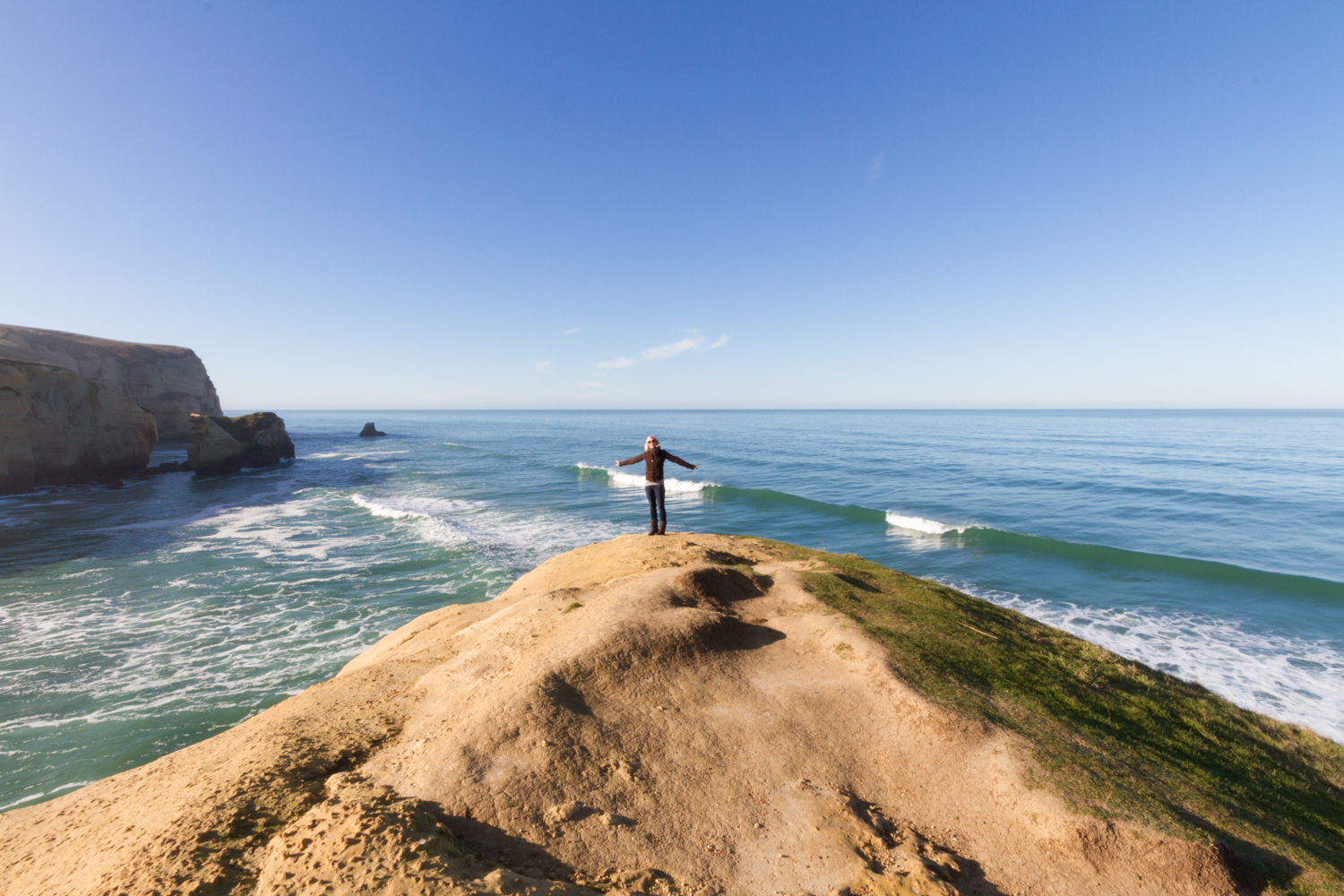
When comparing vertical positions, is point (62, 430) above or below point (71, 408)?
below

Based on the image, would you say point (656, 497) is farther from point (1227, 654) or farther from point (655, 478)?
point (1227, 654)

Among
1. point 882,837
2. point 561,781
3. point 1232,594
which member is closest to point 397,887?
point 561,781

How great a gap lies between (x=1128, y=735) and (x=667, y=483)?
27.0 meters

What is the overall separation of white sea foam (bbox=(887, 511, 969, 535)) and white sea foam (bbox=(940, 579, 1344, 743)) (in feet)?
20.9

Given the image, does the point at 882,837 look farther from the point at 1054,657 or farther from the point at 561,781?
the point at 1054,657

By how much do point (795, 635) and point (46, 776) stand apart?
390 inches

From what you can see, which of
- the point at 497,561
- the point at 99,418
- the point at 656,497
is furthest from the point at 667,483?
the point at 99,418

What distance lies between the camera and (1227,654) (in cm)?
1081

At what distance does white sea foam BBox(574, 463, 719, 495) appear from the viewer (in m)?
29.5

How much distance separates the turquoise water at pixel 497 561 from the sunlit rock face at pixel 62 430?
1.72 metres

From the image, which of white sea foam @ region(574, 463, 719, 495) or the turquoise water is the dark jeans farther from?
white sea foam @ region(574, 463, 719, 495)

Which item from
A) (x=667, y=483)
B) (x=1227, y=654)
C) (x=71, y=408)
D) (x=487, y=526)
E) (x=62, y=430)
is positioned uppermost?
(x=71, y=408)

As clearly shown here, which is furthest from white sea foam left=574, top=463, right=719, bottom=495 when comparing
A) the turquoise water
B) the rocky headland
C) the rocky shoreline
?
the rocky shoreline

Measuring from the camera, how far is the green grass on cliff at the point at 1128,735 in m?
4.00
